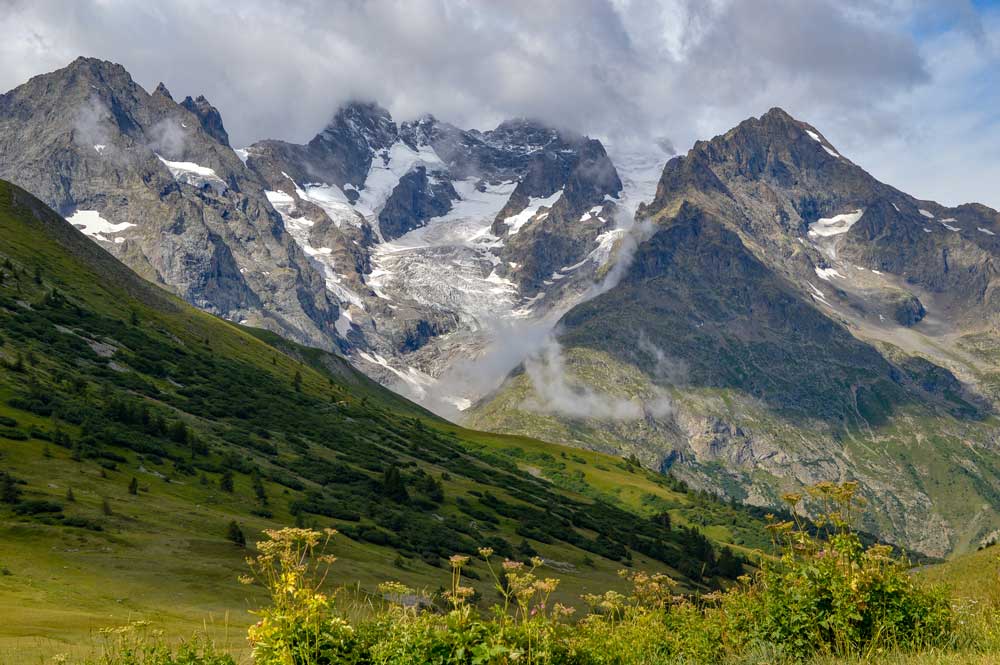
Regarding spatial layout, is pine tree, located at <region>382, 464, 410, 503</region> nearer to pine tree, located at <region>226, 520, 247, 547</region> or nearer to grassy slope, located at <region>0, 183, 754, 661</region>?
grassy slope, located at <region>0, 183, 754, 661</region>

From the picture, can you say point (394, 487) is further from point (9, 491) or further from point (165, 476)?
point (9, 491)

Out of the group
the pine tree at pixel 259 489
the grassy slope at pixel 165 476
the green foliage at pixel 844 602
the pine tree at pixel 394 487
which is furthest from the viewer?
the pine tree at pixel 394 487

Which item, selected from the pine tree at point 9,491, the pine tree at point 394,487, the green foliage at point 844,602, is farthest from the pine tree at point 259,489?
the green foliage at point 844,602

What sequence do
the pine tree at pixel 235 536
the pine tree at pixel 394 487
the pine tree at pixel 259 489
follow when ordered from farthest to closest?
the pine tree at pixel 394 487 < the pine tree at pixel 259 489 < the pine tree at pixel 235 536

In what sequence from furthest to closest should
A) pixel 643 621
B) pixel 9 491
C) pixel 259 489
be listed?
pixel 259 489
pixel 9 491
pixel 643 621

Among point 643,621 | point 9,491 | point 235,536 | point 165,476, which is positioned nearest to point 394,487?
point 165,476

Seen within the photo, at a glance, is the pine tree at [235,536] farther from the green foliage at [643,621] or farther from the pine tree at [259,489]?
the green foliage at [643,621]

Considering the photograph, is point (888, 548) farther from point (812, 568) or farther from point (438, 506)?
point (438, 506)

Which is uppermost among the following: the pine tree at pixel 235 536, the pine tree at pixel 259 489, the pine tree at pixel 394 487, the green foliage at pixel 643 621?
the green foliage at pixel 643 621

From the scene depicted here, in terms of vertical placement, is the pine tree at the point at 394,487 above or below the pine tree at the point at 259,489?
above

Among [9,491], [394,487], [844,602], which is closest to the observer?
[844,602]

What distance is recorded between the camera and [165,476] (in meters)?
87.9

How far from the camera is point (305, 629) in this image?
50.3 ft

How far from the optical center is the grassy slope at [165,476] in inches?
1780
